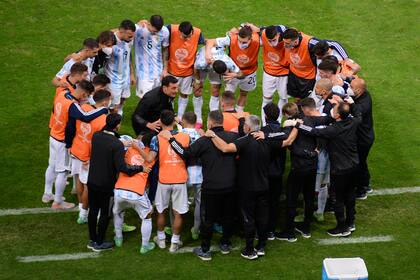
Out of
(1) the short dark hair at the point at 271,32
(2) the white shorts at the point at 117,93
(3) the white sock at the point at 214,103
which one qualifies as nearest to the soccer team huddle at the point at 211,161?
(2) the white shorts at the point at 117,93

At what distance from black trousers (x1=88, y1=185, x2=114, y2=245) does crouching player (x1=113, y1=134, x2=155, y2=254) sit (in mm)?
130

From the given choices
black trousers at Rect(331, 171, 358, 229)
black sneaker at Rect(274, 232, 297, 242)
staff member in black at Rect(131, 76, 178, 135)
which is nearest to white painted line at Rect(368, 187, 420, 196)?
black trousers at Rect(331, 171, 358, 229)

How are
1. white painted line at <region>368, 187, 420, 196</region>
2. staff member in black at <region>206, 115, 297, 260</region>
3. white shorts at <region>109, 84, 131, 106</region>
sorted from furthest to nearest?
white shorts at <region>109, 84, 131, 106</region> < white painted line at <region>368, 187, 420, 196</region> < staff member in black at <region>206, 115, 297, 260</region>

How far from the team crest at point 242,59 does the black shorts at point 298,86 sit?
2.59ft

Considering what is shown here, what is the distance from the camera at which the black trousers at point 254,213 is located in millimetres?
10953

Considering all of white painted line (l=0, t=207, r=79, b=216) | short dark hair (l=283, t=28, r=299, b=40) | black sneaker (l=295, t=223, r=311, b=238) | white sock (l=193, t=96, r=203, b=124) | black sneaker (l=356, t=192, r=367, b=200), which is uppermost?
short dark hair (l=283, t=28, r=299, b=40)

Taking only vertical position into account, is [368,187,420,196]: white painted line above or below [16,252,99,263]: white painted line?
above

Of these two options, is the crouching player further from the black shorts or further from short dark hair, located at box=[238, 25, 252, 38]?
the black shorts

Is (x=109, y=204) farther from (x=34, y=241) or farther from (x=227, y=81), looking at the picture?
(x=227, y=81)

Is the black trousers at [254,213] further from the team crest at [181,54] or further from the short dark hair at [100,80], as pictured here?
the team crest at [181,54]

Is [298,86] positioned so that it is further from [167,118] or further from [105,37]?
[167,118]

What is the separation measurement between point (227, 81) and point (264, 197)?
3.73 metres

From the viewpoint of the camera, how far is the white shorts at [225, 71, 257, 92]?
14.6 meters

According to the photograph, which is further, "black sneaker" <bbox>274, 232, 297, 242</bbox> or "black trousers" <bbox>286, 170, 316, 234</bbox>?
"black sneaker" <bbox>274, 232, 297, 242</bbox>
